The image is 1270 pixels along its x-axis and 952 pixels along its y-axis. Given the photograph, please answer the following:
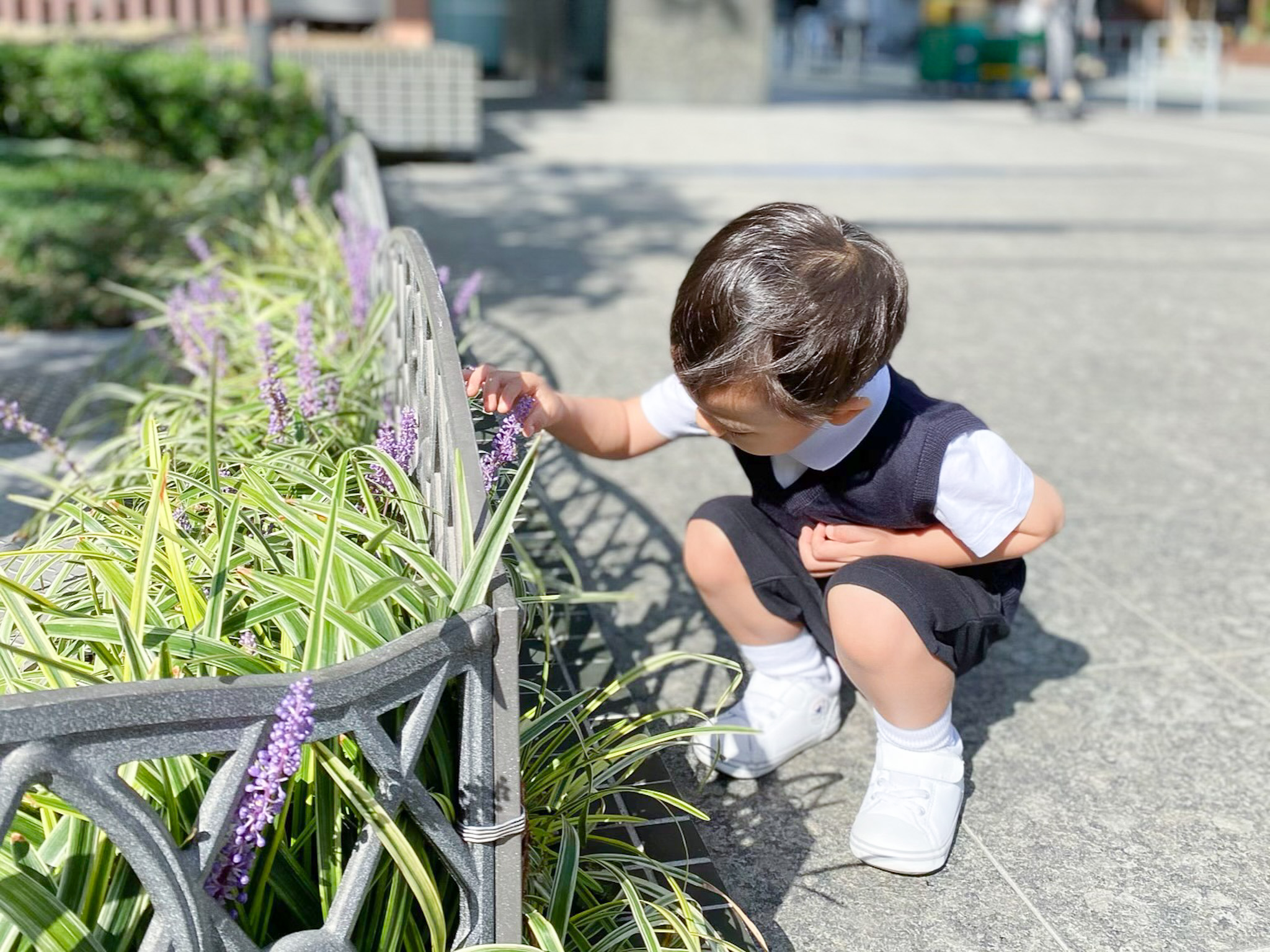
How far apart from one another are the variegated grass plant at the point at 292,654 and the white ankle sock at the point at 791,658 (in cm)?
25

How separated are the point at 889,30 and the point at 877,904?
125 ft

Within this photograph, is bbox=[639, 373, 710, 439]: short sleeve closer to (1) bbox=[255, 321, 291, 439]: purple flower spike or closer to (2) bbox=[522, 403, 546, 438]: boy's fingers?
(2) bbox=[522, 403, 546, 438]: boy's fingers

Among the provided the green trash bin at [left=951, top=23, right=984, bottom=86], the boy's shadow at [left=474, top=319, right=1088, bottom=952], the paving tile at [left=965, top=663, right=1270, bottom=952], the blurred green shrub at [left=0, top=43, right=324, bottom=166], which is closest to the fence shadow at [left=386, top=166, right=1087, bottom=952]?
the boy's shadow at [left=474, top=319, right=1088, bottom=952]

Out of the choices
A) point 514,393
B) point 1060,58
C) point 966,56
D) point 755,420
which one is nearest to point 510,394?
point 514,393

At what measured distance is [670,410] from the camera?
2312 mm

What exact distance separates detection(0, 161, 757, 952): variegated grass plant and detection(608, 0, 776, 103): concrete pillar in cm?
1295

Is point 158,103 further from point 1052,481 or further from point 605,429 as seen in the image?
point 605,429

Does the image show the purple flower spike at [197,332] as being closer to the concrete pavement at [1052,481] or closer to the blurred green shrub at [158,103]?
the concrete pavement at [1052,481]

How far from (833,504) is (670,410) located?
335 mm

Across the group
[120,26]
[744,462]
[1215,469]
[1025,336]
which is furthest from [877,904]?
[120,26]

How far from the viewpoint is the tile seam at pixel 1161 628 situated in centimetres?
272

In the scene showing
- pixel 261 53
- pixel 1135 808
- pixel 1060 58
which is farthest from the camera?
pixel 1060 58

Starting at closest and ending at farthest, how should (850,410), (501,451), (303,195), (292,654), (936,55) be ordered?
(292,654)
(501,451)
(850,410)
(303,195)
(936,55)

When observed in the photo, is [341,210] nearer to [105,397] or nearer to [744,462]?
[105,397]
